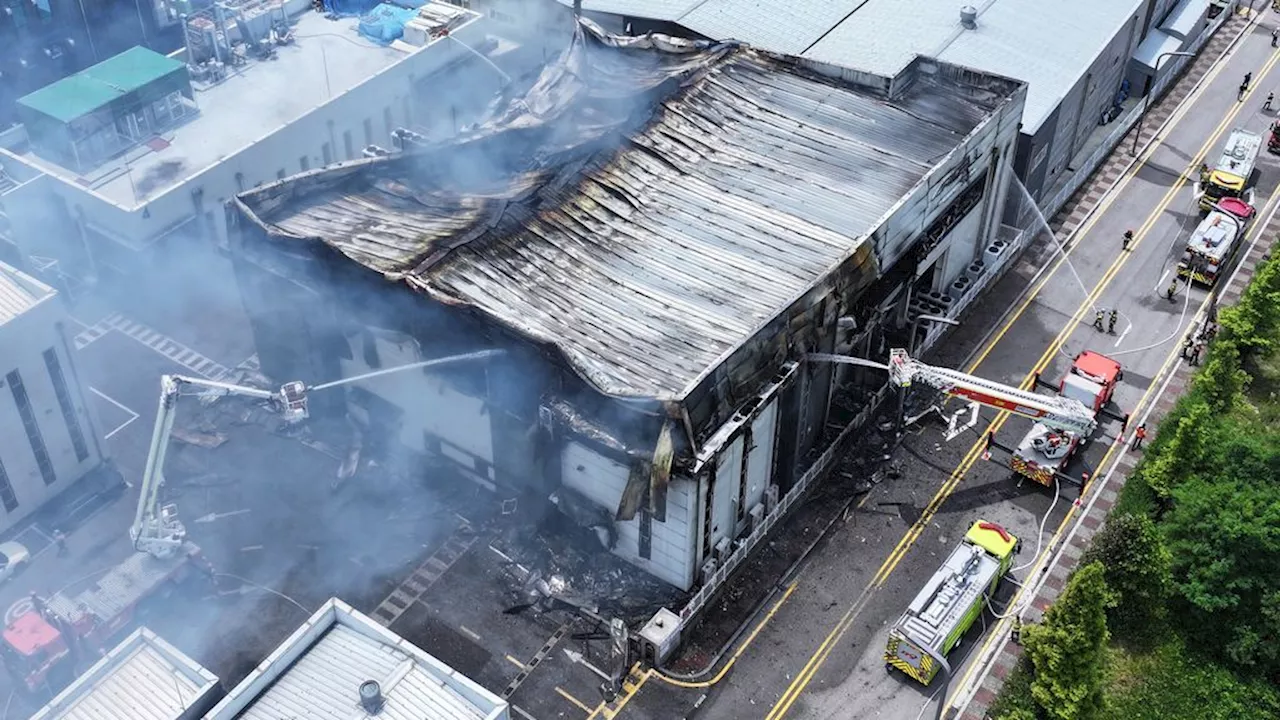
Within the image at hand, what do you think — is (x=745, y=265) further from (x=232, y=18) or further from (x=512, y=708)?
(x=232, y=18)

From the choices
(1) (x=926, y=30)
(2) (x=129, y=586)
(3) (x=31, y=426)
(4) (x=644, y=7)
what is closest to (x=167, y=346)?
(3) (x=31, y=426)

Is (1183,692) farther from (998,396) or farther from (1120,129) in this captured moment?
(1120,129)

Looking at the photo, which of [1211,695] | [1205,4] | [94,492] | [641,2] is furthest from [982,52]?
[94,492]

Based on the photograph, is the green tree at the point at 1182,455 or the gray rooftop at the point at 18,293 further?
the green tree at the point at 1182,455

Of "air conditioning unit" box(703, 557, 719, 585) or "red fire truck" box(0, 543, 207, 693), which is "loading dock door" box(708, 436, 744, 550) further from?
"red fire truck" box(0, 543, 207, 693)

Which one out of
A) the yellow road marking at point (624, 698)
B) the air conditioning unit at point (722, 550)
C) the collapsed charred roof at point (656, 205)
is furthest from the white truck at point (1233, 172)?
the yellow road marking at point (624, 698)

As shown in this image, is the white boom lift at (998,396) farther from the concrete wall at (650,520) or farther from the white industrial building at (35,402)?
the white industrial building at (35,402)
